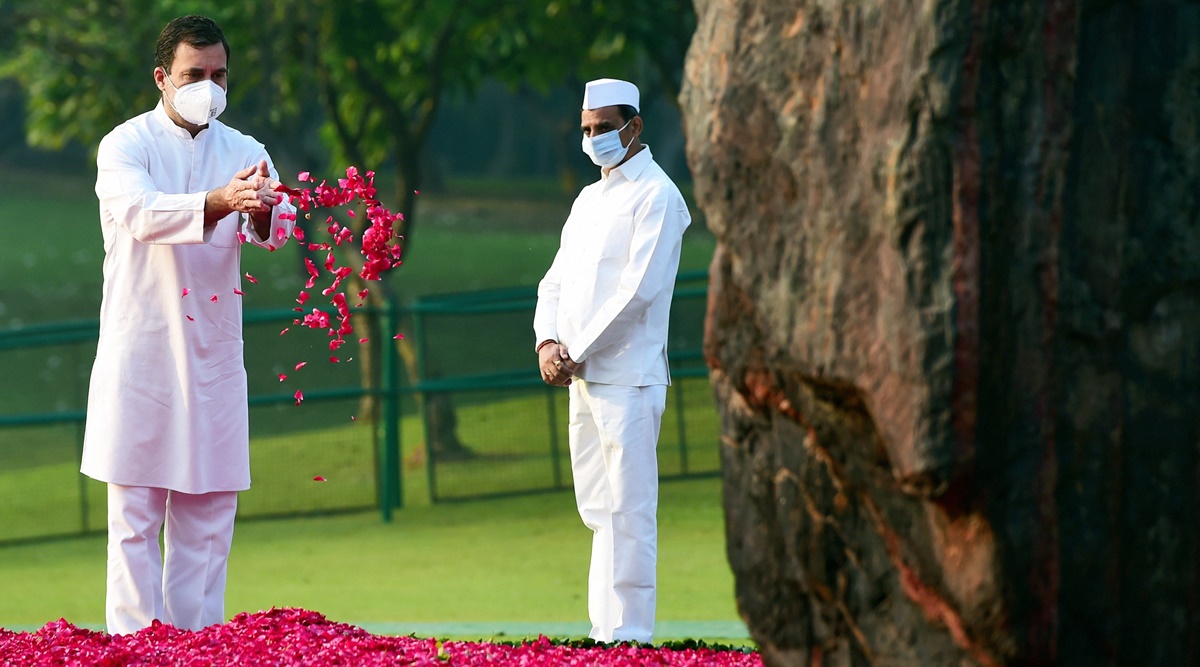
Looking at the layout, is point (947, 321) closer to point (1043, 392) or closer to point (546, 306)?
point (1043, 392)

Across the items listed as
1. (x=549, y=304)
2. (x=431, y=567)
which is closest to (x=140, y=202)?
(x=549, y=304)

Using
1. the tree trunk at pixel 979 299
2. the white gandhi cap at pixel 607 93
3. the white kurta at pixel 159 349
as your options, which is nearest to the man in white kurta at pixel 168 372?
the white kurta at pixel 159 349

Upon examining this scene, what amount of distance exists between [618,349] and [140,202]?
1677 millimetres

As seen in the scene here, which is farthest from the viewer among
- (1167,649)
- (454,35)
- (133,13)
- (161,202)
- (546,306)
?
(454,35)

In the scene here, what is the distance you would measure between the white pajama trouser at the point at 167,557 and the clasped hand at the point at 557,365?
1.16 metres

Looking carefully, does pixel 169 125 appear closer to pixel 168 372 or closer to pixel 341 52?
pixel 168 372

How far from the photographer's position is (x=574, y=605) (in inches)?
310

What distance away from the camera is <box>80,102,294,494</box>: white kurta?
5.03 metres

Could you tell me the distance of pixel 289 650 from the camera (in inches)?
185

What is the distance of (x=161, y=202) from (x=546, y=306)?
5.07ft

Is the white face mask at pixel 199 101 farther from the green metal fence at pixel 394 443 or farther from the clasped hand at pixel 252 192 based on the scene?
the green metal fence at pixel 394 443

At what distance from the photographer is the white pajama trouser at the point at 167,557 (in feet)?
16.4

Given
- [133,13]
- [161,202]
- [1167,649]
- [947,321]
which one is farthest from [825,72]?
[133,13]

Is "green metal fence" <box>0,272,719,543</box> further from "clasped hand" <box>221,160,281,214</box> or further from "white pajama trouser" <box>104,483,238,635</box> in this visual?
"clasped hand" <box>221,160,281,214</box>
